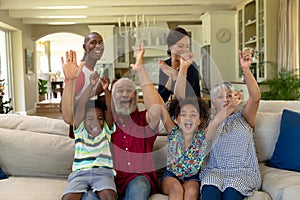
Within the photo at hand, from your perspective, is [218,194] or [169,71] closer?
[218,194]

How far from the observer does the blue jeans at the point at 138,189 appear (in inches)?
74.6

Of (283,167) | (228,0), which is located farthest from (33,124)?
(228,0)

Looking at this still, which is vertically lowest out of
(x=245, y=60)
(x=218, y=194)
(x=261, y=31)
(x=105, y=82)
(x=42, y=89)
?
(x=218, y=194)

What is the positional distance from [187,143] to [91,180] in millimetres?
596

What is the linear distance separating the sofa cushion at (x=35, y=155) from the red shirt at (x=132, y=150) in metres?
0.39

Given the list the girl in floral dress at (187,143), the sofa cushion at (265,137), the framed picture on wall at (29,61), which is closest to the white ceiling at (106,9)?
the framed picture on wall at (29,61)

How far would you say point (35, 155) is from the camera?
7.50ft

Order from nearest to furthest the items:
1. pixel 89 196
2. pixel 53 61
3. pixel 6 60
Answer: pixel 89 196 < pixel 6 60 < pixel 53 61

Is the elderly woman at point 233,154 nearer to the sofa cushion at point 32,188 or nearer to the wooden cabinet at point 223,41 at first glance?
the sofa cushion at point 32,188

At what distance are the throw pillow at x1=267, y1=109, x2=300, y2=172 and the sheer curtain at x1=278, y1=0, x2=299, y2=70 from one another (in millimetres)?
3012

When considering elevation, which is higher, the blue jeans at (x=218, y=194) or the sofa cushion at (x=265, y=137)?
the sofa cushion at (x=265, y=137)

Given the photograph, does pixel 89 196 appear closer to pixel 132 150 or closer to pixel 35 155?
pixel 132 150

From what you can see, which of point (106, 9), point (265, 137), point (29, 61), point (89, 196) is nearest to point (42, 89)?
point (29, 61)

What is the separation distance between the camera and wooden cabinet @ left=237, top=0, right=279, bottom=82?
A: 18.8 feet
